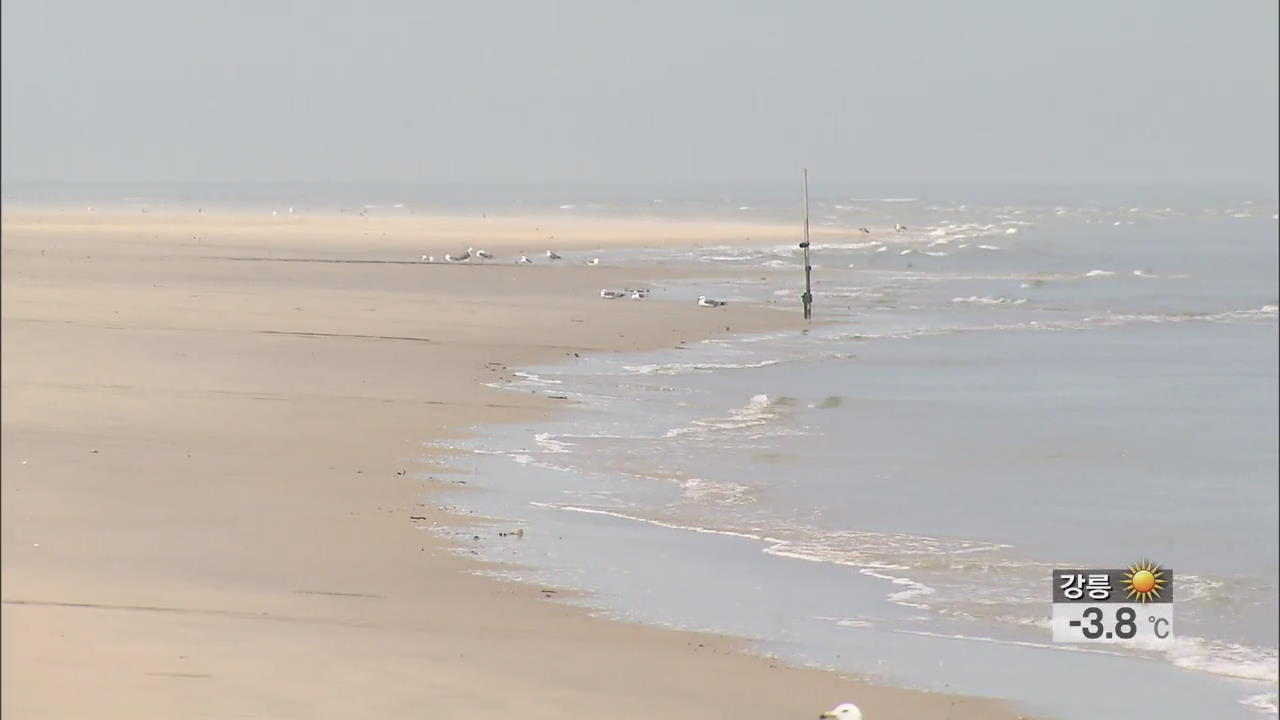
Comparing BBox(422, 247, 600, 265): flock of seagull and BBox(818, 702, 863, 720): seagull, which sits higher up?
BBox(818, 702, 863, 720): seagull

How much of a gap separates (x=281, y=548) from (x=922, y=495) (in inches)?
223

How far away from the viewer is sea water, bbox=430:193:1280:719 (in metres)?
9.91

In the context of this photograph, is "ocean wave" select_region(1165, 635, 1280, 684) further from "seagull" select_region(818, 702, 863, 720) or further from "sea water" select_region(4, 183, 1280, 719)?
"seagull" select_region(818, 702, 863, 720)

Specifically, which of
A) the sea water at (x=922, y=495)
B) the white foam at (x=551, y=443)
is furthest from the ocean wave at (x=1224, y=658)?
the white foam at (x=551, y=443)

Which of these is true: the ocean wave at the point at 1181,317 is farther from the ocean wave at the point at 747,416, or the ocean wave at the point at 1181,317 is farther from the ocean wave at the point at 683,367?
the ocean wave at the point at 747,416

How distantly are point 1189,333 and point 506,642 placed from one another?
81.4ft

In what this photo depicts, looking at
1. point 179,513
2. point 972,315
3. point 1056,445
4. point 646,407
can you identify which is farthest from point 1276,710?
point 972,315

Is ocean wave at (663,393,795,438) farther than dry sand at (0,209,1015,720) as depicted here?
Yes

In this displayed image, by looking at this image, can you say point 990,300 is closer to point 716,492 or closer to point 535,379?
point 535,379

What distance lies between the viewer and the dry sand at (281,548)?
8.38 metres
